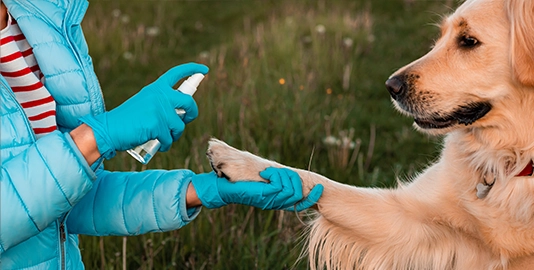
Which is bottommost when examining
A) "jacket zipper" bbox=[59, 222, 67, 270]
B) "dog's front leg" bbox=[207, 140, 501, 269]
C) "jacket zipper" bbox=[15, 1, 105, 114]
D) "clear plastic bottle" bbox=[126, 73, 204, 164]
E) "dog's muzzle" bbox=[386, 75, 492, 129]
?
"dog's front leg" bbox=[207, 140, 501, 269]

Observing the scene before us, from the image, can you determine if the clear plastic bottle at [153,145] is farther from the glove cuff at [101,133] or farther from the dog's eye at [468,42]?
the dog's eye at [468,42]

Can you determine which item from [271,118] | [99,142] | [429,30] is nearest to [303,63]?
[271,118]

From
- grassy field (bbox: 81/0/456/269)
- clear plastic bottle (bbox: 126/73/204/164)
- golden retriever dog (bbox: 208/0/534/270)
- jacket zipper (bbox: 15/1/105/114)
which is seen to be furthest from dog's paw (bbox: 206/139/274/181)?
grassy field (bbox: 81/0/456/269)

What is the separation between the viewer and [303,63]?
4809 mm

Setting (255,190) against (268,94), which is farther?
(268,94)

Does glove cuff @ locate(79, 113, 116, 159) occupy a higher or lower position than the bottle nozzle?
lower

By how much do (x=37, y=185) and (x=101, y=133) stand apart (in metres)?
0.19

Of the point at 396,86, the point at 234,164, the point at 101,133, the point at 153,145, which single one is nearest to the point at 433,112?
the point at 396,86

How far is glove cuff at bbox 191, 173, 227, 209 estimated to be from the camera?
187 centimetres

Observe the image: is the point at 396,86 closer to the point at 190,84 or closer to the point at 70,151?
the point at 190,84

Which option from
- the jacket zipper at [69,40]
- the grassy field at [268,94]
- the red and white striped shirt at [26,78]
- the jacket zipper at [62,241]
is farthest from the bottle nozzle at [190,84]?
the grassy field at [268,94]

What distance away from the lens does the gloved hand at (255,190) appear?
1887 mm

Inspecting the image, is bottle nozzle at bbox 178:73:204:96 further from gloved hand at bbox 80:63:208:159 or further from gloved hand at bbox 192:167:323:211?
gloved hand at bbox 192:167:323:211

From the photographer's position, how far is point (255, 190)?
1.92 meters
